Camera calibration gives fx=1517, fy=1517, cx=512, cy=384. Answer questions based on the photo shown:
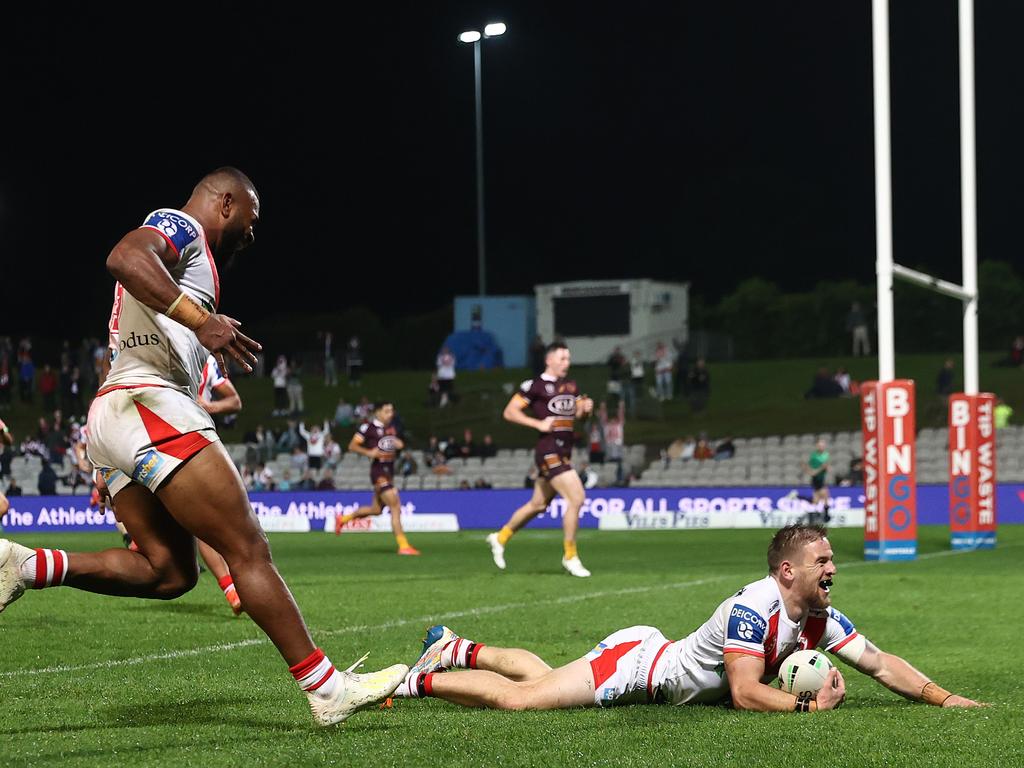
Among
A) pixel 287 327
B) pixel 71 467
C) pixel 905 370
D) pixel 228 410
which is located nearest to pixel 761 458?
pixel 905 370

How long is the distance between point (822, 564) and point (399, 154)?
6299 centimetres

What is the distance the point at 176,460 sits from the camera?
5.60m

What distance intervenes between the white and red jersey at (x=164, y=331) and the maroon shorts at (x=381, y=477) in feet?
43.8

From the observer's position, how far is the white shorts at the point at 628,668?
6496 mm

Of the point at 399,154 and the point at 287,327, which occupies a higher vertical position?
the point at 399,154

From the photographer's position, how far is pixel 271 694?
7.00m

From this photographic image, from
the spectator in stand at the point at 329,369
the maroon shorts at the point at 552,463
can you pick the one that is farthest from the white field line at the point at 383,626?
the spectator in stand at the point at 329,369

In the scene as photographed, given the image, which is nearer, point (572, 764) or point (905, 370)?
point (572, 764)

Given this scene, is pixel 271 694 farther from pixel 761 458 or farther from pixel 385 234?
pixel 385 234

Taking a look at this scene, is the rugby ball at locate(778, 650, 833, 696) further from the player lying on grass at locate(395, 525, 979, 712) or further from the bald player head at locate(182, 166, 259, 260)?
the bald player head at locate(182, 166, 259, 260)

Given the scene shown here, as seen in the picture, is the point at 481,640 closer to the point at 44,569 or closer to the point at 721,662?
the point at 721,662

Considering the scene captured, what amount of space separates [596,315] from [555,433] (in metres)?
36.9

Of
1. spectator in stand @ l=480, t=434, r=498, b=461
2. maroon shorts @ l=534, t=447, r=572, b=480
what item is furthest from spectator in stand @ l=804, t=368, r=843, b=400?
maroon shorts @ l=534, t=447, r=572, b=480

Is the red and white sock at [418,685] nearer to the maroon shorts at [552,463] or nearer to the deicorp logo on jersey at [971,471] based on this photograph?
the maroon shorts at [552,463]
